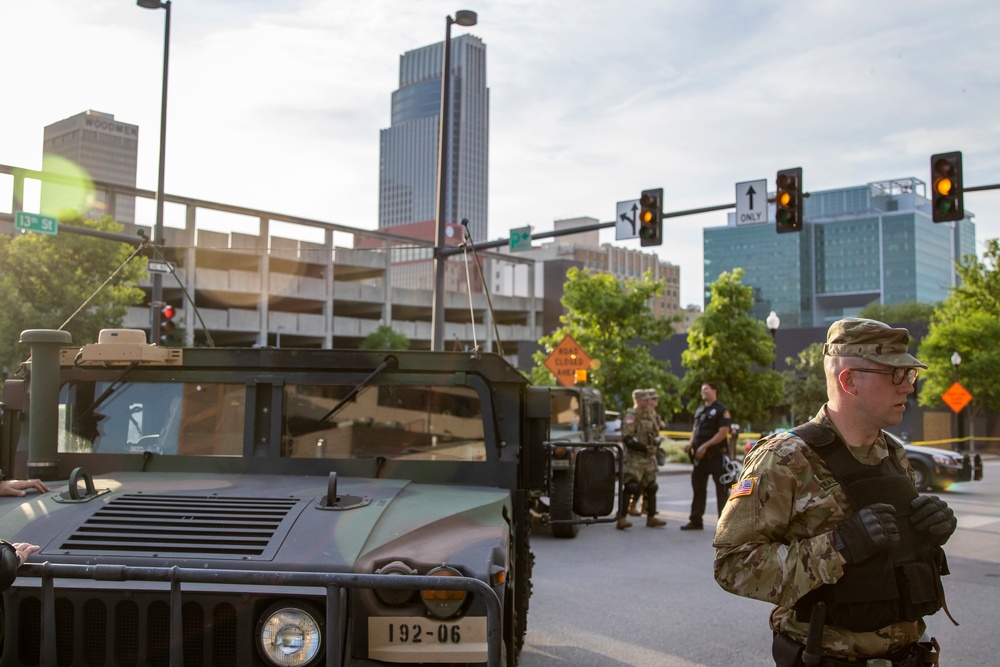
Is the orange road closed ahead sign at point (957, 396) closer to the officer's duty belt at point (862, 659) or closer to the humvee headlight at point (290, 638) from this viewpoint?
the officer's duty belt at point (862, 659)

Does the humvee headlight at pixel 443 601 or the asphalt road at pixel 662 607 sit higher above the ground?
the humvee headlight at pixel 443 601

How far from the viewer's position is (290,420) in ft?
15.1

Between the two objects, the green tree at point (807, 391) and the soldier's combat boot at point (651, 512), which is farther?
the green tree at point (807, 391)

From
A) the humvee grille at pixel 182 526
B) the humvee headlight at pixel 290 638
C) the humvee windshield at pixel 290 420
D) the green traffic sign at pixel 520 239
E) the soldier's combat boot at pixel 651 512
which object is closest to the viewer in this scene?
the humvee headlight at pixel 290 638

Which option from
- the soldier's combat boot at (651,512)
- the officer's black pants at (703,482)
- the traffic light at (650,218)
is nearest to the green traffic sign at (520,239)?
the traffic light at (650,218)

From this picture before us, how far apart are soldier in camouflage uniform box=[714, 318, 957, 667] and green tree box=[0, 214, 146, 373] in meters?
20.1

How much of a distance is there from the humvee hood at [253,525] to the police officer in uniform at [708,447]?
24.3ft

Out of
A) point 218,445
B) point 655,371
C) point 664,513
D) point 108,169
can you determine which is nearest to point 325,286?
point 655,371

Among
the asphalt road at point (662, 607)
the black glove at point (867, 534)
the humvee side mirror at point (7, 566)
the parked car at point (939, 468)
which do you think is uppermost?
the black glove at point (867, 534)

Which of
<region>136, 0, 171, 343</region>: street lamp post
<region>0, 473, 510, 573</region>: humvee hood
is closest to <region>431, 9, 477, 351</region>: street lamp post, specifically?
<region>136, 0, 171, 343</region>: street lamp post

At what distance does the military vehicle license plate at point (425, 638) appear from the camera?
3.18m

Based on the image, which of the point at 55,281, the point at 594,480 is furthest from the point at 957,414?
the point at 594,480

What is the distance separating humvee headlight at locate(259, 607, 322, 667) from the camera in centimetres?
312

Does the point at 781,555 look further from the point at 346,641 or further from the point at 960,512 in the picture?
the point at 960,512
